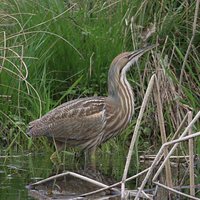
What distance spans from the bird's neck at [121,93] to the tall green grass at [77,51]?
1.67ft

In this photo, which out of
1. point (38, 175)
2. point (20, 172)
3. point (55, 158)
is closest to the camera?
point (38, 175)

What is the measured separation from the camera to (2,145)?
9.27m

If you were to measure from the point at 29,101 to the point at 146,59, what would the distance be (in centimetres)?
135

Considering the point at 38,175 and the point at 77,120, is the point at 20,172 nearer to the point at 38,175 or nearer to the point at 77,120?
the point at 38,175

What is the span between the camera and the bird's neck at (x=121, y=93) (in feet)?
29.1

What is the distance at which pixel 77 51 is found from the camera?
9859mm

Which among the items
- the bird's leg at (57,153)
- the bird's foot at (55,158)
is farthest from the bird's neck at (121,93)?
the bird's foot at (55,158)

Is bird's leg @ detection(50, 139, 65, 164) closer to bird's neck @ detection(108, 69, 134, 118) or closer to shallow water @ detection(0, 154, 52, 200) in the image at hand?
shallow water @ detection(0, 154, 52, 200)

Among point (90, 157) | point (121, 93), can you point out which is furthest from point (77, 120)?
point (121, 93)

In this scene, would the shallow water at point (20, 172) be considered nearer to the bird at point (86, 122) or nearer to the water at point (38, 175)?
the water at point (38, 175)

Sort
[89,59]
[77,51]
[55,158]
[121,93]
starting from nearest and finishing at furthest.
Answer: [55,158], [121,93], [77,51], [89,59]

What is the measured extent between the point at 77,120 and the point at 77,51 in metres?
1.30

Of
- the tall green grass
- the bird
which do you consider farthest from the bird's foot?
the tall green grass

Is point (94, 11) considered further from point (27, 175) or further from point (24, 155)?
point (27, 175)
